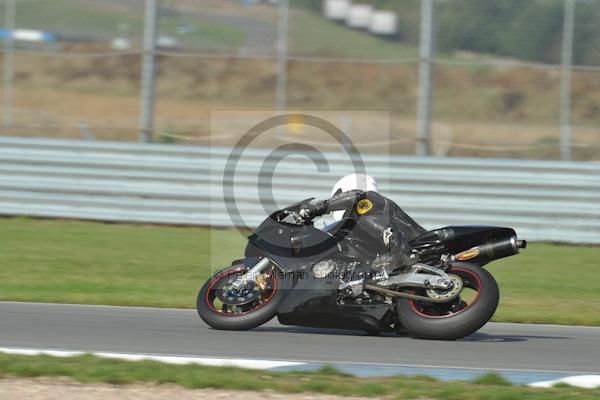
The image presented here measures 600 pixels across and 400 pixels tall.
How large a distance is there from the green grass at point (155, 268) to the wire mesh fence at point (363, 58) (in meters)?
1.33

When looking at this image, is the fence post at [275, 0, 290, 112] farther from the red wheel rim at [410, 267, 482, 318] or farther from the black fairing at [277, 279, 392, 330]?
the red wheel rim at [410, 267, 482, 318]

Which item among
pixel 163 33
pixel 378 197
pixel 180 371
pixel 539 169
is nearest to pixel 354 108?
pixel 163 33

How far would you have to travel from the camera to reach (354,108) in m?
16.9

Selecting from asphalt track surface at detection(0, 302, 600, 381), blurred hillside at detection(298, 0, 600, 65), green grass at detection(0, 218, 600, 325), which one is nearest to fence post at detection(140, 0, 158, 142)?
green grass at detection(0, 218, 600, 325)

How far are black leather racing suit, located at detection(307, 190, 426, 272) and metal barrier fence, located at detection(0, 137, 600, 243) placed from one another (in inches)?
209

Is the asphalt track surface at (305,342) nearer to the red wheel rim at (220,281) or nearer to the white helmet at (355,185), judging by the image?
the red wheel rim at (220,281)

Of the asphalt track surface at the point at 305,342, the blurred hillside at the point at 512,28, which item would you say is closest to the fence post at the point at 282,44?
the blurred hillside at the point at 512,28

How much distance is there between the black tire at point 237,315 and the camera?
762 cm

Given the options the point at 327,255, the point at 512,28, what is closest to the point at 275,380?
the point at 327,255

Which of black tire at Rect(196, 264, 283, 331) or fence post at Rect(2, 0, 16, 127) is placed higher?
fence post at Rect(2, 0, 16, 127)

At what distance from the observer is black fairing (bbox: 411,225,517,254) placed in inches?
290

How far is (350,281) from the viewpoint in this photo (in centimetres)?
751

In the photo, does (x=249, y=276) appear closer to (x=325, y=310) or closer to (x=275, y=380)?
(x=325, y=310)

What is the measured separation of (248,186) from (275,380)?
735 centimetres
